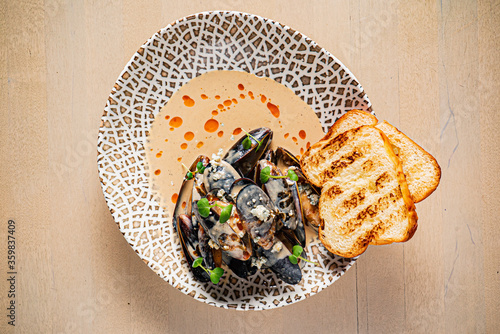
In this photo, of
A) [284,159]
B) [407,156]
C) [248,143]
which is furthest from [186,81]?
[407,156]

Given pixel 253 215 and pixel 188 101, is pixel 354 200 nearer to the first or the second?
pixel 253 215

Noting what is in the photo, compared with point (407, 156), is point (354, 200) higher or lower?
lower

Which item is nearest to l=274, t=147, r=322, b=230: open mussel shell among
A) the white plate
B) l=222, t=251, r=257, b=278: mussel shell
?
the white plate

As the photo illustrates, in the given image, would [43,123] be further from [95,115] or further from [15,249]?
[15,249]

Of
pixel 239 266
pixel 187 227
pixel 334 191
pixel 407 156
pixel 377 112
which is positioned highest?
pixel 377 112

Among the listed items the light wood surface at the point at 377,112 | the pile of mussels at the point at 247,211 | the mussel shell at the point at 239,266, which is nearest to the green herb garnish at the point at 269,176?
the pile of mussels at the point at 247,211

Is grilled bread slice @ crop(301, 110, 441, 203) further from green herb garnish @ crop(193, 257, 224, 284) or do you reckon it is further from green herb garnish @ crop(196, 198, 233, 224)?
green herb garnish @ crop(193, 257, 224, 284)
